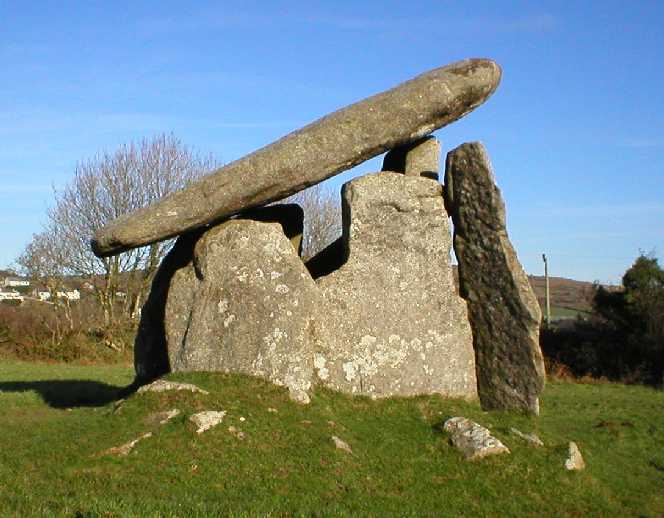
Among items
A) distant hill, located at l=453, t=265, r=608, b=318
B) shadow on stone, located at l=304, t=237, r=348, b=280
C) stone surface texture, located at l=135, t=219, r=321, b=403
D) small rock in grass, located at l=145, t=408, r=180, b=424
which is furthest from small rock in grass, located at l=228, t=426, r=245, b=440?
distant hill, located at l=453, t=265, r=608, b=318

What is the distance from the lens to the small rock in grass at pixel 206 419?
36.2ft

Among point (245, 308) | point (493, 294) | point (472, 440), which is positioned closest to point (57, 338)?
point (245, 308)

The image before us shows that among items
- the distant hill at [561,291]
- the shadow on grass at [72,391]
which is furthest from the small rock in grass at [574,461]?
the distant hill at [561,291]

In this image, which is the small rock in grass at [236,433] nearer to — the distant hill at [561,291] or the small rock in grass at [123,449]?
the small rock in grass at [123,449]

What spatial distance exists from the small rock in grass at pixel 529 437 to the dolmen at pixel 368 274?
61.9 inches

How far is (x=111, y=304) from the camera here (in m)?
36.2

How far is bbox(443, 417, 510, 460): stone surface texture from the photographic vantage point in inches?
452

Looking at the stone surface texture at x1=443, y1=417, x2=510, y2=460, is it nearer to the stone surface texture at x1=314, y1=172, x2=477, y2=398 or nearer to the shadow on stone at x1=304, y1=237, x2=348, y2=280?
the stone surface texture at x1=314, y1=172, x2=477, y2=398

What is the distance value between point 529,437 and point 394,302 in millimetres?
2993

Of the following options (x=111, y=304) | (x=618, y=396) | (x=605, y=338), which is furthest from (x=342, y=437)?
(x=111, y=304)

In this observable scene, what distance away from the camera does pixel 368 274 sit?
13867mm

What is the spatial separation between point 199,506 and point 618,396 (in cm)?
1513

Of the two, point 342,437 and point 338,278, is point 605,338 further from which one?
point 342,437

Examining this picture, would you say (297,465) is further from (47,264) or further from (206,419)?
(47,264)
